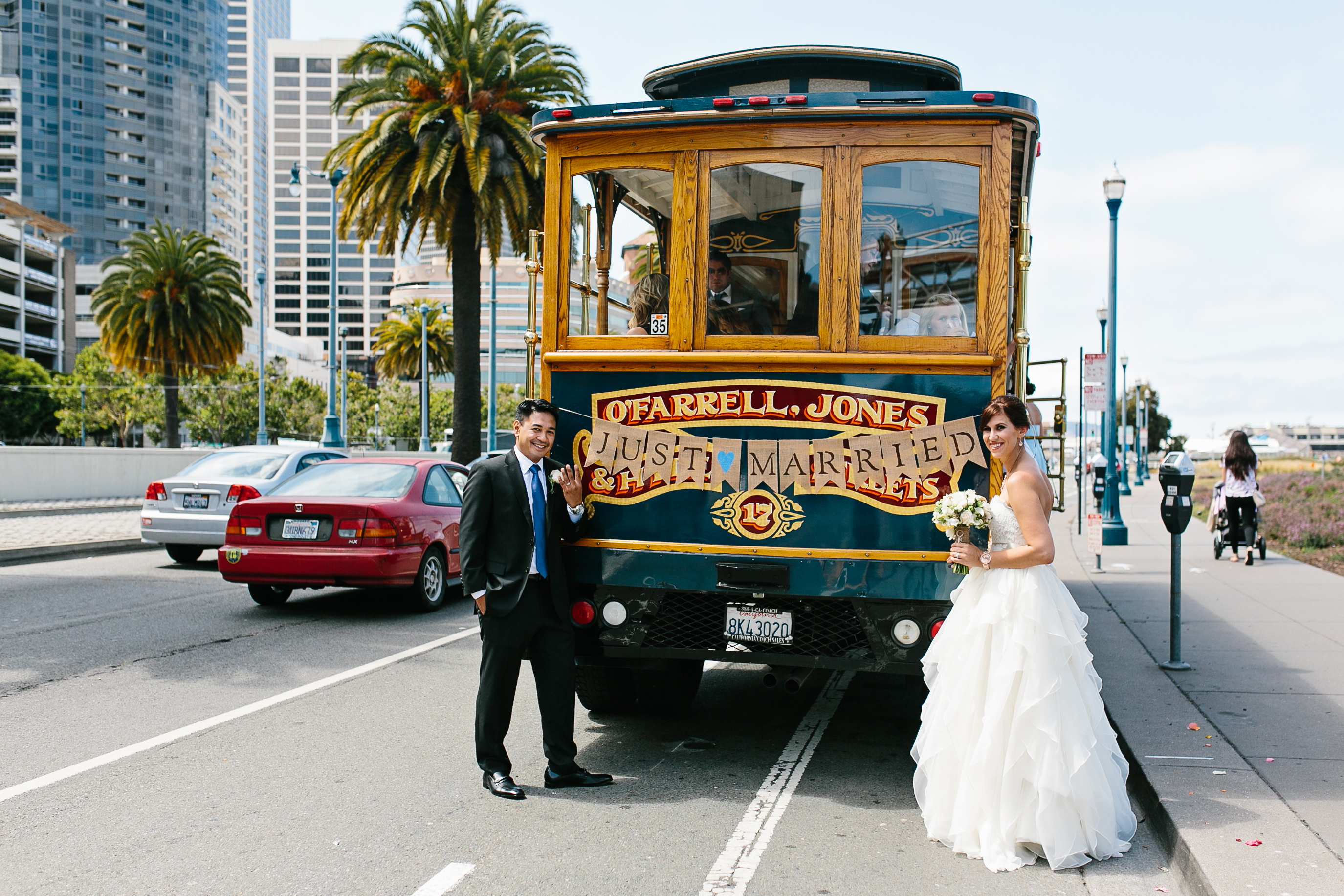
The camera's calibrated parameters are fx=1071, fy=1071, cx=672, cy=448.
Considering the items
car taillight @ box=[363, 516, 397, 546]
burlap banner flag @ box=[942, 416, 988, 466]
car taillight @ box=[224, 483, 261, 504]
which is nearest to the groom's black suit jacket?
burlap banner flag @ box=[942, 416, 988, 466]

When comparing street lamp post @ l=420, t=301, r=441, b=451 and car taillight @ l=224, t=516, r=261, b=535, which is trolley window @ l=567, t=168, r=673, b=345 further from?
street lamp post @ l=420, t=301, r=441, b=451

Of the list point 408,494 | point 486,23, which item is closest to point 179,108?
point 486,23

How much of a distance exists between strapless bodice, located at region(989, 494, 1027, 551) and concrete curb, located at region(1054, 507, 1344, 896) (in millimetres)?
1330

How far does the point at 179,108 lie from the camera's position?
118562 mm

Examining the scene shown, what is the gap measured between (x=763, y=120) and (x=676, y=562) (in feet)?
7.39

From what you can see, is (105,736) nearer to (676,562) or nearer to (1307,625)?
(676,562)

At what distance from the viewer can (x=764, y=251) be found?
18.0 feet

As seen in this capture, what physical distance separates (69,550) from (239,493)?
3878mm

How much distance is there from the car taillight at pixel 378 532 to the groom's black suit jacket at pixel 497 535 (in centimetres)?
504

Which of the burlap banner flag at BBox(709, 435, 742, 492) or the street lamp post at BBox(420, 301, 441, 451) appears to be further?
the street lamp post at BBox(420, 301, 441, 451)

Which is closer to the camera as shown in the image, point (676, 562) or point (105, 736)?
point (676, 562)

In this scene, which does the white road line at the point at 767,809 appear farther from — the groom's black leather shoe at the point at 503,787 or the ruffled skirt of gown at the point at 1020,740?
the groom's black leather shoe at the point at 503,787

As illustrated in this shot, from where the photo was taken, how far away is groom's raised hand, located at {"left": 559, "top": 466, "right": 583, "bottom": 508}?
530 cm

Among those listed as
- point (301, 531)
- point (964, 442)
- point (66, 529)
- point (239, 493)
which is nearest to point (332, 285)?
point (66, 529)
